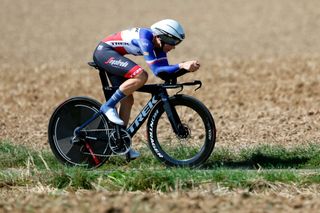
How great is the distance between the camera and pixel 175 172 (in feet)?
26.9

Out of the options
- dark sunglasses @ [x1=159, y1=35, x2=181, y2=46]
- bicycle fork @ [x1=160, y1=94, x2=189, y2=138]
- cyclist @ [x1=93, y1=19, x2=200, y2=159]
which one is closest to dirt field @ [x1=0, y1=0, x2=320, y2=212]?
bicycle fork @ [x1=160, y1=94, x2=189, y2=138]

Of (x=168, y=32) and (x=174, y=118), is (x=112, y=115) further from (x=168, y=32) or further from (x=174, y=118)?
(x=168, y=32)

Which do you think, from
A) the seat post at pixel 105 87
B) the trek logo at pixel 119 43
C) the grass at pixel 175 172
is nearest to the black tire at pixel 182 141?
the grass at pixel 175 172

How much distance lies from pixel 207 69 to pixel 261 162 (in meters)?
9.64

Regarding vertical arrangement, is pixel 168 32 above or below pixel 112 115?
above

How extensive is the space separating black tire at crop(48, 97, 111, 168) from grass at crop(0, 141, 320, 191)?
0.18m

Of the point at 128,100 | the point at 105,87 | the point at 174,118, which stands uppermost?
the point at 105,87

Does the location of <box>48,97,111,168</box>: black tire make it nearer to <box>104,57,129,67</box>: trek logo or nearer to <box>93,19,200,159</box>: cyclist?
<box>93,19,200,159</box>: cyclist

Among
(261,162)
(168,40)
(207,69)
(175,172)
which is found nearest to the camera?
(175,172)

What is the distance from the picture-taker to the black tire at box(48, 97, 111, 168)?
9.53 meters

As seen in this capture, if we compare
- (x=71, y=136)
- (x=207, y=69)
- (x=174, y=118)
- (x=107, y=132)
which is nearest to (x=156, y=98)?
(x=174, y=118)

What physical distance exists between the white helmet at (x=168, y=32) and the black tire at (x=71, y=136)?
1.09m

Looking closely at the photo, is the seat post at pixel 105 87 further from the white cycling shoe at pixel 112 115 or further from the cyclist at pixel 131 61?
the white cycling shoe at pixel 112 115

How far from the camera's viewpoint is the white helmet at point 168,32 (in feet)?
Result: 29.8
